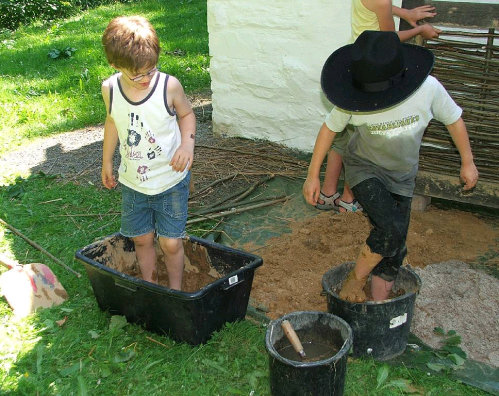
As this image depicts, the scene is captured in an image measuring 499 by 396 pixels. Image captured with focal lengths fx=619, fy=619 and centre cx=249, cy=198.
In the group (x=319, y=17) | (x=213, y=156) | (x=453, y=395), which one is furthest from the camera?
(x=213, y=156)

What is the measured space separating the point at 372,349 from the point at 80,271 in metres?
2.12

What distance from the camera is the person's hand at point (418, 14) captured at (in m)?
4.12

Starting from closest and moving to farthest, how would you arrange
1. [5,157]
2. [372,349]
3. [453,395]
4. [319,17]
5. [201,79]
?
[453,395] → [372,349] → [319,17] → [5,157] → [201,79]

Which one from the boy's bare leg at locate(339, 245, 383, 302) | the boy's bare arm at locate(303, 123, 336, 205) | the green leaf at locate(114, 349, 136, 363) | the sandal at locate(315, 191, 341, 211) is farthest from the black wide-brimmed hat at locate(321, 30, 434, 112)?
the sandal at locate(315, 191, 341, 211)

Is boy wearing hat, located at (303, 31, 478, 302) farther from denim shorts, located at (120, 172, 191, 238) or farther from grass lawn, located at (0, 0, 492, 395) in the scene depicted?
denim shorts, located at (120, 172, 191, 238)

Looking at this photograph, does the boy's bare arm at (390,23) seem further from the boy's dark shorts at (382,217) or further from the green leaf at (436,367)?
the green leaf at (436,367)

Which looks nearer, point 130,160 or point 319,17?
point 130,160

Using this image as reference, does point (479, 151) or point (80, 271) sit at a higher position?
point (479, 151)

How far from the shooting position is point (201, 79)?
8.78 metres

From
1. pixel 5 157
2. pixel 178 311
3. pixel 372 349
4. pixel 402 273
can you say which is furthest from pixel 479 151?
pixel 5 157

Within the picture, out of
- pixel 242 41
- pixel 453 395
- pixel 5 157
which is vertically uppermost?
pixel 242 41

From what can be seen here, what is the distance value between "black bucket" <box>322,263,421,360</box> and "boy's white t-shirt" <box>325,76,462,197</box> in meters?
0.59

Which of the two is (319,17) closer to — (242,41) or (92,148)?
(242,41)

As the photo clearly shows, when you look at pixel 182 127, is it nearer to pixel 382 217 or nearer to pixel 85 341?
pixel 382 217
